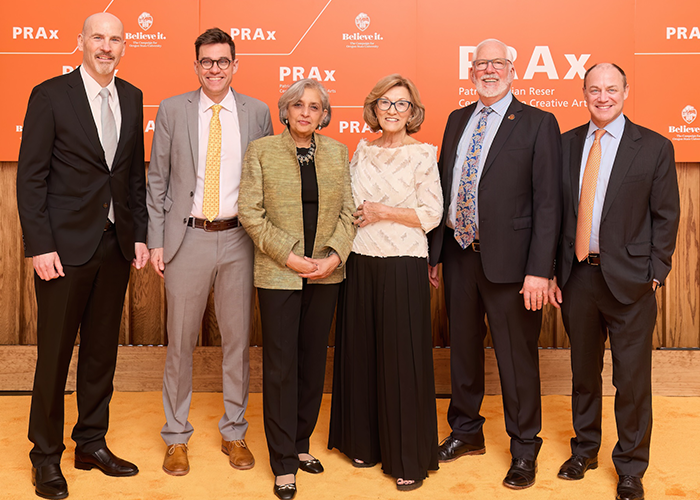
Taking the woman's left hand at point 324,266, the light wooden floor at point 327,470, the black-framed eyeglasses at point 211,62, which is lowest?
the light wooden floor at point 327,470

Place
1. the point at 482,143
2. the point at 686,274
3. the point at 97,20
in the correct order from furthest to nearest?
the point at 686,274 < the point at 482,143 < the point at 97,20

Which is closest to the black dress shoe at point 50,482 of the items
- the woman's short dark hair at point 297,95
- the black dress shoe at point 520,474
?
the woman's short dark hair at point 297,95

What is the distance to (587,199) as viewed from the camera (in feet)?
8.45

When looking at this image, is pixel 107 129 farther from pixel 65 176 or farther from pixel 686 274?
pixel 686 274

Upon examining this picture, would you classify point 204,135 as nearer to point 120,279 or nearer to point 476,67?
point 120,279

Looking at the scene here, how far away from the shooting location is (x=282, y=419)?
2600mm

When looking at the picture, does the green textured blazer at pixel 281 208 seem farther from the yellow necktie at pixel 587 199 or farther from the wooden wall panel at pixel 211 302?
the wooden wall panel at pixel 211 302

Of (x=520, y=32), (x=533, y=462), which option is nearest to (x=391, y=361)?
(x=533, y=462)

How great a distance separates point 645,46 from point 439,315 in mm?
2132

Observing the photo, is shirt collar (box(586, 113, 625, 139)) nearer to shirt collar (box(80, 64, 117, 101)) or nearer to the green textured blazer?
the green textured blazer

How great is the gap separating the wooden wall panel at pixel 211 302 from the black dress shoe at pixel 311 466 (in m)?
1.41

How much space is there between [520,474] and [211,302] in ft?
7.43

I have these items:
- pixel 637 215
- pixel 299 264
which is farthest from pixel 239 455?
pixel 637 215

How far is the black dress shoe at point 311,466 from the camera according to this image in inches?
108
